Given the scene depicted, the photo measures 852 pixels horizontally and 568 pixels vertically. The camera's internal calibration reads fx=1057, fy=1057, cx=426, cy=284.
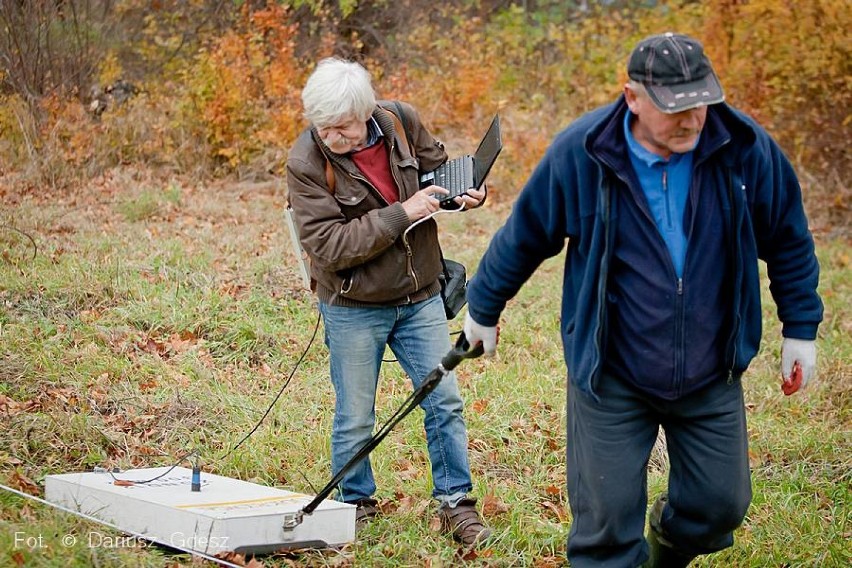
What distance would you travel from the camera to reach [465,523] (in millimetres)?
→ 4312

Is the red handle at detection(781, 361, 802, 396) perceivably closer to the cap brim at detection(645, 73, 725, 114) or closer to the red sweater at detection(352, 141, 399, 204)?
the cap brim at detection(645, 73, 725, 114)

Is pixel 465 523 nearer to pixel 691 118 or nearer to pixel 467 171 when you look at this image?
pixel 467 171

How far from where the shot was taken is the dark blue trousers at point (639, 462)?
3.23 m

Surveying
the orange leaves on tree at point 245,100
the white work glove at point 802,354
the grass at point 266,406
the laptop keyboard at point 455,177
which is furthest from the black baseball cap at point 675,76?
the orange leaves on tree at point 245,100

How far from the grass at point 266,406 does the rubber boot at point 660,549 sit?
2.03ft

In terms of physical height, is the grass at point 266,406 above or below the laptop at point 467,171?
below

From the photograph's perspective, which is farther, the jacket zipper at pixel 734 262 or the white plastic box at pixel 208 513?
the white plastic box at pixel 208 513

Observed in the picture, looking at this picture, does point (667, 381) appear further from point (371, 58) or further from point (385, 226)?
point (371, 58)

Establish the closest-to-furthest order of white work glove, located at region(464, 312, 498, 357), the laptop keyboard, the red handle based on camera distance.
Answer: the red handle, white work glove, located at region(464, 312, 498, 357), the laptop keyboard

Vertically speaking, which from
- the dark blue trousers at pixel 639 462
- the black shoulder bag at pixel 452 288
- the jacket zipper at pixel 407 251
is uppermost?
the jacket zipper at pixel 407 251

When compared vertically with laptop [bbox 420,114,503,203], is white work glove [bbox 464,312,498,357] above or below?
below

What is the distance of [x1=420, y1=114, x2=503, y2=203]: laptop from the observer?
13.4 ft

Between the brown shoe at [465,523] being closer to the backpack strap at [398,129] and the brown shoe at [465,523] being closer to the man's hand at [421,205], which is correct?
the man's hand at [421,205]

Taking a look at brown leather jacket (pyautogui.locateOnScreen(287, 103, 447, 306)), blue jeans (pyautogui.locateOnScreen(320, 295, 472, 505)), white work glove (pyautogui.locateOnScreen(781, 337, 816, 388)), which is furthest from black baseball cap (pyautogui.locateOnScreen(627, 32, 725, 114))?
blue jeans (pyautogui.locateOnScreen(320, 295, 472, 505))
